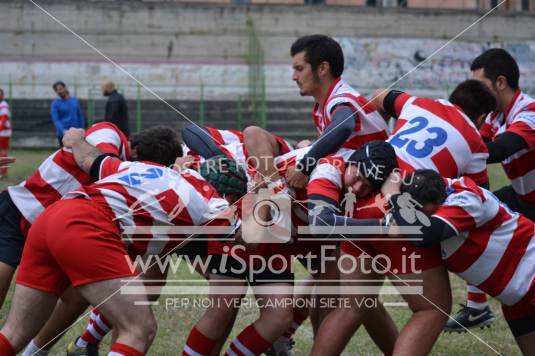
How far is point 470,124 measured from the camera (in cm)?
495

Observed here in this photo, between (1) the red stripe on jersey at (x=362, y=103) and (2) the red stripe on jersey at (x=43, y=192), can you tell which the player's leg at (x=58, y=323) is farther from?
(1) the red stripe on jersey at (x=362, y=103)

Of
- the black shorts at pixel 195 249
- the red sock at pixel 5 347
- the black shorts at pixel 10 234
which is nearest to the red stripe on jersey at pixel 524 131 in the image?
the black shorts at pixel 195 249

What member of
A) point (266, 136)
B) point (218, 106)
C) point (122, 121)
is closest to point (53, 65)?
point (218, 106)

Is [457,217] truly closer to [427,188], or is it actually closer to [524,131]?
[427,188]

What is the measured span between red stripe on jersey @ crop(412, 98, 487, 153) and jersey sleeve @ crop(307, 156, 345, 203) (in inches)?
26.0

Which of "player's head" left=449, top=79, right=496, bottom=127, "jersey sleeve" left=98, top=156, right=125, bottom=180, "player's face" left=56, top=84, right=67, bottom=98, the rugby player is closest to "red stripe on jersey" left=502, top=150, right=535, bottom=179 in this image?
"player's head" left=449, top=79, right=496, bottom=127

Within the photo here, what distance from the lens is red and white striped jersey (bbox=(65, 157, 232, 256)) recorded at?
167 inches

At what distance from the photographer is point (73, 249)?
4.02 m

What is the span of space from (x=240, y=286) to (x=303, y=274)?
9.49ft

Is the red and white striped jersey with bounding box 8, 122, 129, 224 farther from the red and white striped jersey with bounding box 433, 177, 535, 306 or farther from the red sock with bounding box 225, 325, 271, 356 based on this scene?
the red and white striped jersey with bounding box 433, 177, 535, 306

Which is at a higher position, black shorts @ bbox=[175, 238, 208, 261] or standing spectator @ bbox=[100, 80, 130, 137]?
standing spectator @ bbox=[100, 80, 130, 137]

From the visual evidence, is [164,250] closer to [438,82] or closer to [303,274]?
[303,274]

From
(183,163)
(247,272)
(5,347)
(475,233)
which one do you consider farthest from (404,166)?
(5,347)

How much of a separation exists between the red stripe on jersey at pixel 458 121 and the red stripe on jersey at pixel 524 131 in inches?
31.8
